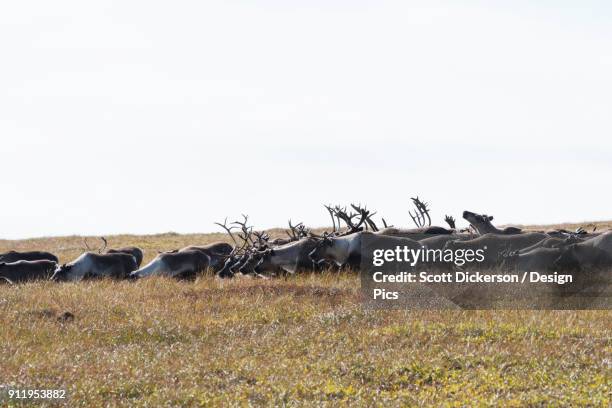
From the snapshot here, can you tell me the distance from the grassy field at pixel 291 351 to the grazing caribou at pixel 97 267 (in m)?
3.91

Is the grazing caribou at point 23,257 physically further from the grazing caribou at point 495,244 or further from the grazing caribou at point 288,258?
the grazing caribou at point 495,244

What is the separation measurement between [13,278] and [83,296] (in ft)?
16.3

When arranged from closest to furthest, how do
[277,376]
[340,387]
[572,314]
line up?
[340,387] < [277,376] < [572,314]

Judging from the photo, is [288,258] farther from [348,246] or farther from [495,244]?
[495,244]

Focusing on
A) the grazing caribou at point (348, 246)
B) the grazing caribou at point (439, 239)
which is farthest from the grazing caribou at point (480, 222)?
the grazing caribou at point (348, 246)

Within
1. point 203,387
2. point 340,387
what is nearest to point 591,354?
point 340,387

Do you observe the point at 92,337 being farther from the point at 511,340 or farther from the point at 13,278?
the point at 13,278

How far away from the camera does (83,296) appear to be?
1677 centimetres

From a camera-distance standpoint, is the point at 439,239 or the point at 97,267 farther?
the point at 97,267

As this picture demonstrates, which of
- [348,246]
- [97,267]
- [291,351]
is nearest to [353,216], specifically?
[348,246]

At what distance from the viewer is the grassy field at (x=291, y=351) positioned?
32.0ft

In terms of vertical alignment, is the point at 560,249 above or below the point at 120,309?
above

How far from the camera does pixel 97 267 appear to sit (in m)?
21.5

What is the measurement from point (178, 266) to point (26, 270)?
407 centimetres
